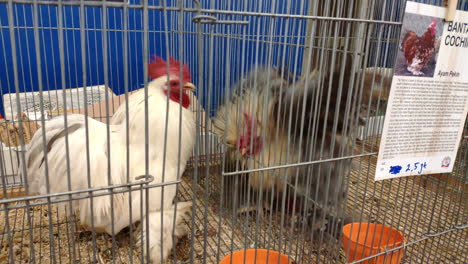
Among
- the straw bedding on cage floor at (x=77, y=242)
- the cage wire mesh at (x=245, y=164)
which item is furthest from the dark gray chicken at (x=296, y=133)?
the straw bedding on cage floor at (x=77, y=242)

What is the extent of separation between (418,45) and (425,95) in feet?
0.54

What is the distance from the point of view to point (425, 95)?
1.03 meters

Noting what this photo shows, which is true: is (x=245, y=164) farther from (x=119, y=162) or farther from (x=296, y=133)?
(x=119, y=162)

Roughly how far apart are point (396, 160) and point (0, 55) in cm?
254

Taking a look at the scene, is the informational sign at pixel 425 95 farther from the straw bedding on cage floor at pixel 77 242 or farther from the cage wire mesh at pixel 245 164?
the straw bedding on cage floor at pixel 77 242

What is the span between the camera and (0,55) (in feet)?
7.48

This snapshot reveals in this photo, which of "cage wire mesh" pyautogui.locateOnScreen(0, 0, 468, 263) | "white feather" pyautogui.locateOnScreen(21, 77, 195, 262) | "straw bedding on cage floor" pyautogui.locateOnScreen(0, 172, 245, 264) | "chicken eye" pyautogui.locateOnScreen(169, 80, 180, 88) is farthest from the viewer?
"chicken eye" pyautogui.locateOnScreen(169, 80, 180, 88)

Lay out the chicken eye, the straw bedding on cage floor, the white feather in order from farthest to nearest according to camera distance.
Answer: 1. the chicken eye
2. the straw bedding on cage floor
3. the white feather

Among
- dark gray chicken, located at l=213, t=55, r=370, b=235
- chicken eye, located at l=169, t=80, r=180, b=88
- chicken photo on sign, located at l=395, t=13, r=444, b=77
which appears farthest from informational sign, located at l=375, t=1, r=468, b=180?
chicken eye, located at l=169, t=80, r=180, b=88

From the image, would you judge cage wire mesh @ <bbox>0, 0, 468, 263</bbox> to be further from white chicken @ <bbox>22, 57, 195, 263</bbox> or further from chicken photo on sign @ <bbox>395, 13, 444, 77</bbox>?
chicken photo on sign @ <bbox>395, 13, 444, 77</bbox>

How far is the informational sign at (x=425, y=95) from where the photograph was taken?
95 cm

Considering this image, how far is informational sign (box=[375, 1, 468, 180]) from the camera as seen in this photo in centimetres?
95

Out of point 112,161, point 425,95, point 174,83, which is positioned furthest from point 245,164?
point 425,95

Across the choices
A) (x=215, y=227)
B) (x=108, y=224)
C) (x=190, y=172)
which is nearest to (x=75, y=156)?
(x=108, y=224)
